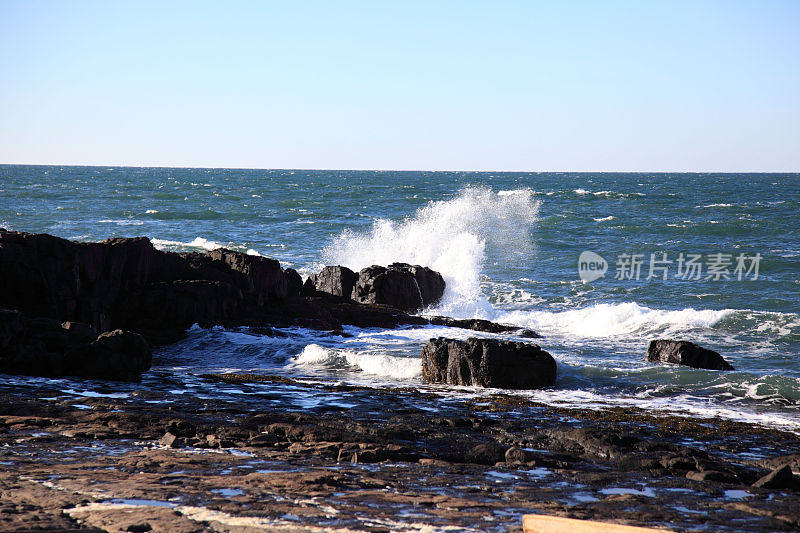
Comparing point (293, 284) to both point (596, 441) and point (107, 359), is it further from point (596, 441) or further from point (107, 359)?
point (596, 441)

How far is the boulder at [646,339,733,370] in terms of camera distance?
39.6 ft

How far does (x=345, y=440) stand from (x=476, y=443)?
122 centimetres

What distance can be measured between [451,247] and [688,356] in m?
14.1

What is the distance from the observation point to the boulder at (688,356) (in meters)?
12.1

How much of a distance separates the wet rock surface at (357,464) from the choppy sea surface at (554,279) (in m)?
1.07

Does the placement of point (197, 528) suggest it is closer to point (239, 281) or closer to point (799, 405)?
point (799, 405)

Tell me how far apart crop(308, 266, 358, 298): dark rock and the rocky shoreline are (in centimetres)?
560

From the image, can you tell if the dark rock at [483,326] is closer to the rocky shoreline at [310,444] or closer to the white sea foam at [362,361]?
the rocky shoreline at [310,444]

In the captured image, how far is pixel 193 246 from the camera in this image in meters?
29.7

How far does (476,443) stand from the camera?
6801 millimetres

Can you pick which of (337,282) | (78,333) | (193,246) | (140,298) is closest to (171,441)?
(78,333)

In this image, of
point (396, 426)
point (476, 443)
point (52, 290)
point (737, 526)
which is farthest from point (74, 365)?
point (737, 526)

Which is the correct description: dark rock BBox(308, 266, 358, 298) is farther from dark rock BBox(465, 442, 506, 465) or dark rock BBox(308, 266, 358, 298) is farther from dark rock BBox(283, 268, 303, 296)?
dark rock BBox(465, 442, 506, 465)

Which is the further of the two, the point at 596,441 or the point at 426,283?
the point at 426,283
